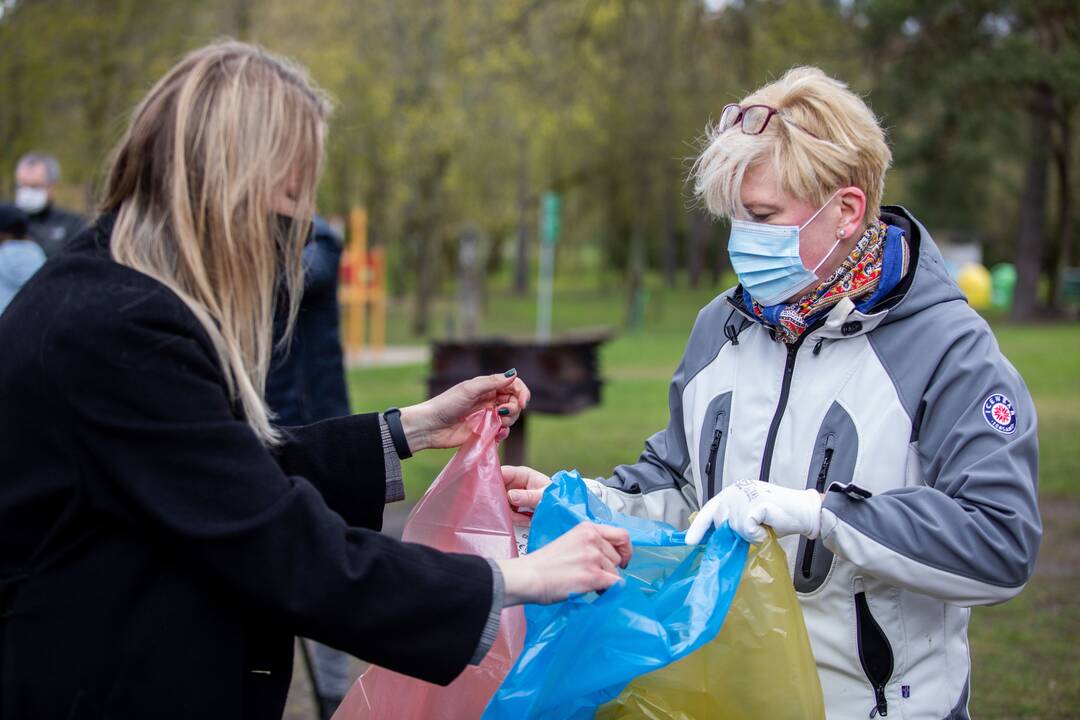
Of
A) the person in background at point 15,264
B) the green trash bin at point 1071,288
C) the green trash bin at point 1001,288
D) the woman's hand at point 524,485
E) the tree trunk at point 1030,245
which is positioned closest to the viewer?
the woman's hand at point 524,485

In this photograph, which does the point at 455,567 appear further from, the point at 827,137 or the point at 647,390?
the point at 647,390

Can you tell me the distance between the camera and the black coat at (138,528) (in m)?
1.67

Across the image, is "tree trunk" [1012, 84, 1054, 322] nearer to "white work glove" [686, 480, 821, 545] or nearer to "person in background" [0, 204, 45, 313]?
"person in background" [0, 204, 45, 313]

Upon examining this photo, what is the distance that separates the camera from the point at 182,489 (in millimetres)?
1691

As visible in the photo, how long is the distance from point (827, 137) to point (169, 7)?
16.7 m

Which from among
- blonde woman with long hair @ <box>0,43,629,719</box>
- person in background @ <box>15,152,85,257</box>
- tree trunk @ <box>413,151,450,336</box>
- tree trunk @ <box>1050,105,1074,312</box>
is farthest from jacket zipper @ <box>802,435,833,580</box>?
tree trunk @ <box>1050,105,1074,312</box>

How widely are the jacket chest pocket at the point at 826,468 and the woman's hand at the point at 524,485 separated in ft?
1.88

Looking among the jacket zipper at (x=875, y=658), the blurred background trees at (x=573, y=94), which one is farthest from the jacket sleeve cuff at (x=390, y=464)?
the jacket zipper at (x=875, y=658)

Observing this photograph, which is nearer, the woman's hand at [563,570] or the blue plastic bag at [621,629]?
the woman's hand at [563,570]

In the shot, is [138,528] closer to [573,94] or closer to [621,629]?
[621,629]

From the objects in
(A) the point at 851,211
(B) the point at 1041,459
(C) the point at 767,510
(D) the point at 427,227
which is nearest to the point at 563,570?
(C) the point at 767,510

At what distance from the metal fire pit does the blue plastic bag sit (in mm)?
5237

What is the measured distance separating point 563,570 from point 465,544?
1.66 ft

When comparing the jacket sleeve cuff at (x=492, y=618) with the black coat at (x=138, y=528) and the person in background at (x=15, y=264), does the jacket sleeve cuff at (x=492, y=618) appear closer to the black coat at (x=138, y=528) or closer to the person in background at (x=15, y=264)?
the black coat at (x=138, y=528)
